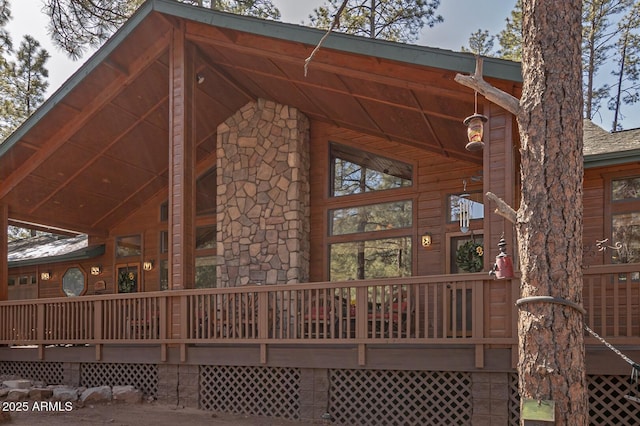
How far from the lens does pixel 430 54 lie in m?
5.48

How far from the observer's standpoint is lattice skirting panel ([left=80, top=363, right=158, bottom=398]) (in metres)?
7.27

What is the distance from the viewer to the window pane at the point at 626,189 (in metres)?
7.20

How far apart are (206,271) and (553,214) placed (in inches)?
331

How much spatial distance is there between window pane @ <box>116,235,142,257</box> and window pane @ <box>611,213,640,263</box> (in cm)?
931

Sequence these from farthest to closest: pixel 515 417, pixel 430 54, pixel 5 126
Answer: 1. pixel 5 126
2. pixel 430 54
3. pixel 515 417

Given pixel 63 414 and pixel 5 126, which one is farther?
pixel 5 126

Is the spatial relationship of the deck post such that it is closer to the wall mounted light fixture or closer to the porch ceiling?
the porch ceiling

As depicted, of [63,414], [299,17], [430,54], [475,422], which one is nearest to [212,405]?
[63,414]

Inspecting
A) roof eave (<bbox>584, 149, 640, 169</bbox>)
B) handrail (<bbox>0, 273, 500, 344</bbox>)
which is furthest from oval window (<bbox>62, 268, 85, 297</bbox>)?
roof eave (<bbox>584, 149, 640, 169</bbox>)

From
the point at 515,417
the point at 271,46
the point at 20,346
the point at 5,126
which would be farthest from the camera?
the point at 5,126

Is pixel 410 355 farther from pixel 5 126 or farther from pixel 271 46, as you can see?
pixel 5 126

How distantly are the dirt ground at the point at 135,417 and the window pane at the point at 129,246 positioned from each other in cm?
531

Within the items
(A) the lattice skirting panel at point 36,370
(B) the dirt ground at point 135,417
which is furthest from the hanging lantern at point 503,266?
(A) the lattice skirting panel at point 36,370

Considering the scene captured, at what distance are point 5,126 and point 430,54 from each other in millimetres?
19515
